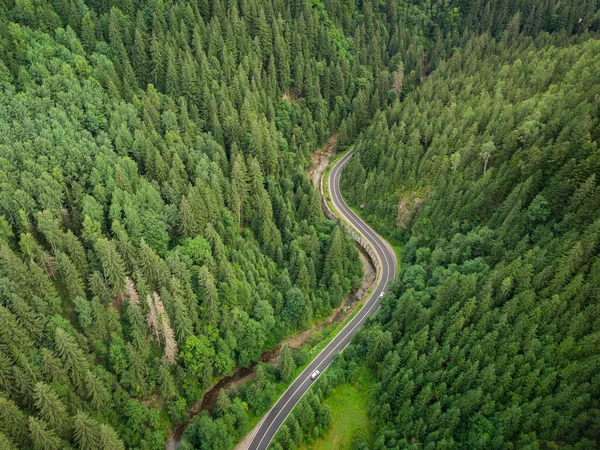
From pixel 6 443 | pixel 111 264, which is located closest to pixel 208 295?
pixel 111 264

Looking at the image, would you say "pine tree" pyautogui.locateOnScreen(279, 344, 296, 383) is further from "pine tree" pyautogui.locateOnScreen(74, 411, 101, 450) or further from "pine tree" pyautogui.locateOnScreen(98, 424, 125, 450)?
"pine tree" pyautogui.locateOnScreen(74, 411, 101, 450)

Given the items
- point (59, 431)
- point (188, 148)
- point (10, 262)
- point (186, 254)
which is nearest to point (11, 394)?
point (59, 431)

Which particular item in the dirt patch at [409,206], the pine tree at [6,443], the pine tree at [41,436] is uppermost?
the pine tree at [6,443]

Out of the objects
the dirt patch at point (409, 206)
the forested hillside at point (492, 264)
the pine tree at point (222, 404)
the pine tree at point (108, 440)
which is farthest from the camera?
the dirt patch at point (409, 206)

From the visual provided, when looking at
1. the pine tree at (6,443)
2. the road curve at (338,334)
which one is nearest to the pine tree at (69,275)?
the pine tree at (6,443)

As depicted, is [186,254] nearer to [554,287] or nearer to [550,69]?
[554,287]

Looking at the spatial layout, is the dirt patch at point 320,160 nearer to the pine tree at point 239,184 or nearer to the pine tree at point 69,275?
the pine tree at point 239,184

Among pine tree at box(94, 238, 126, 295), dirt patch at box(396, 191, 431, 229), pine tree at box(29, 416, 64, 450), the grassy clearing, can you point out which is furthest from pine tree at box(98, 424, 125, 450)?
dirt patch at box(396, 191, 431, 229)
